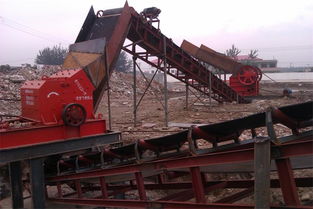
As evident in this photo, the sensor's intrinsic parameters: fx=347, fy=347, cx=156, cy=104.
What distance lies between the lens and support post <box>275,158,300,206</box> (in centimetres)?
322

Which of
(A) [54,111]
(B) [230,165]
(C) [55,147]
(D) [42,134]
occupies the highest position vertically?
(A) [54,111]

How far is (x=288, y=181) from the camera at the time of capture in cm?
328

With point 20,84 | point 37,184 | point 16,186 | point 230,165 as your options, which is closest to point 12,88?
point 20,84

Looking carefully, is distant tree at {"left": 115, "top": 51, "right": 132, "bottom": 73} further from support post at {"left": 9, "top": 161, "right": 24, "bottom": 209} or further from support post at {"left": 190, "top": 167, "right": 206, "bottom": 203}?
support post at {"left": 190, "top": 167, "right": 206, "bottom": 203}

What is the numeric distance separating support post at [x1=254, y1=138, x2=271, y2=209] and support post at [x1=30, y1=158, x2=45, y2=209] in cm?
423

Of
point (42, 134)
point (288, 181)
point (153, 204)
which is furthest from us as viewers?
point (42, 134)

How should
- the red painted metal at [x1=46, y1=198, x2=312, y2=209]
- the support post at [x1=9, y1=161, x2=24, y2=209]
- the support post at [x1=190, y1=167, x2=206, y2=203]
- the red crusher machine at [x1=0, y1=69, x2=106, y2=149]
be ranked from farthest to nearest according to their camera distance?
the support post at [x1=9, y1=161, x2=24, y2=209] < the red crusher machine at [x1=0, y1=69, x2=106, y2=149] < the support post at [x1=190, y1=167, x2=206, y2=203] < the red painted metal at [x1=46, y1=198, x2=312, y2=209]

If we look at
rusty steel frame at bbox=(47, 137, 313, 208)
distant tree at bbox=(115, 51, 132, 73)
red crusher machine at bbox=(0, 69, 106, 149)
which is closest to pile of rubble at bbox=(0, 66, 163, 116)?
red crusher machine at bbox=(0, 69, 106, 149)

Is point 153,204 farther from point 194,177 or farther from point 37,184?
point 37,184

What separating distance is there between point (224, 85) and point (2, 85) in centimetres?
1291

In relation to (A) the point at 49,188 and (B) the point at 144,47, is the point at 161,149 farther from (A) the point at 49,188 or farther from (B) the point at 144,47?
(B) the point at 144,47

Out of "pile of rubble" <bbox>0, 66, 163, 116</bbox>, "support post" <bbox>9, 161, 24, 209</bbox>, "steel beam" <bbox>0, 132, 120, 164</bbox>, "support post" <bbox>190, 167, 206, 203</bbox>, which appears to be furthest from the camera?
"pile of rubble" <bbox>0, 66, 163, 116</bbox>

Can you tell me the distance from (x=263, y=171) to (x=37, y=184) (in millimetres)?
4505

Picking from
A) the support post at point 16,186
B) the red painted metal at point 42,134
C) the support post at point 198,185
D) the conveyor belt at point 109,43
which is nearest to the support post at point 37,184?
the red painted metal at point 42,134
